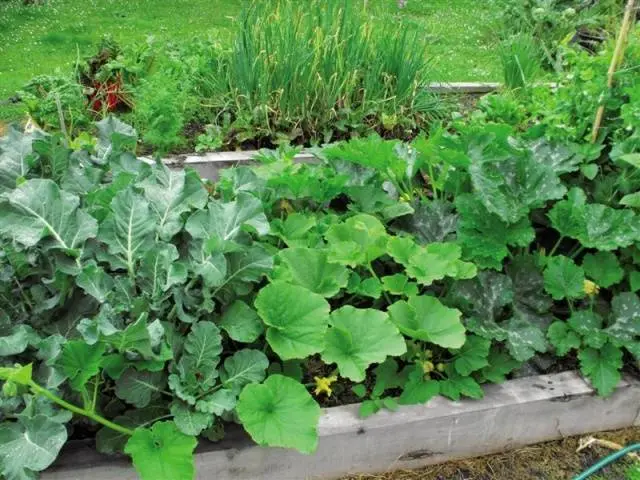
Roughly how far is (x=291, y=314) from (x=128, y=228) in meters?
0.54

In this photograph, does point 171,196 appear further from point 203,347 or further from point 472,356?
point 472,356

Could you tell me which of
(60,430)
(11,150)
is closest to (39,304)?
(60,430)

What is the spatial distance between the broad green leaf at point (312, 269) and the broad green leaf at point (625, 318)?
929 mm

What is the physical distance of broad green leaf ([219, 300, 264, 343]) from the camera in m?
1.94

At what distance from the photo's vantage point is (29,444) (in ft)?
5.34

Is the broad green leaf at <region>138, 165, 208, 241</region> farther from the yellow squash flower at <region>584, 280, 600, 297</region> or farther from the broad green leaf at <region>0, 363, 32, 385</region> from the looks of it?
the yellow squash flower at <region>584, 280, 600, 297</region>

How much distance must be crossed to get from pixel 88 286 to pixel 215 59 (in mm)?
2628

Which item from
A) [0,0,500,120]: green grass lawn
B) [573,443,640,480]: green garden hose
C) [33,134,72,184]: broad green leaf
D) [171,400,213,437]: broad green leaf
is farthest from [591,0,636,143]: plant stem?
[0,0,500,120]: green grass lawn

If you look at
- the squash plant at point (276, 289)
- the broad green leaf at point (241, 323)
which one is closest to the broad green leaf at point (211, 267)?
the squash plant at point (276, 289)

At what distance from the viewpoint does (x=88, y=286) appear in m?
1.82

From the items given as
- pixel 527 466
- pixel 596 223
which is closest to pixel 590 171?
pixel 596 223

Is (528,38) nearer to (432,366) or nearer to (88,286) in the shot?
(432,366)

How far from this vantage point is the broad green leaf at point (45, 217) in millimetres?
1879

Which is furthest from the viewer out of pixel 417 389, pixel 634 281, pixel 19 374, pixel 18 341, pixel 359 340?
pixel 634 281
